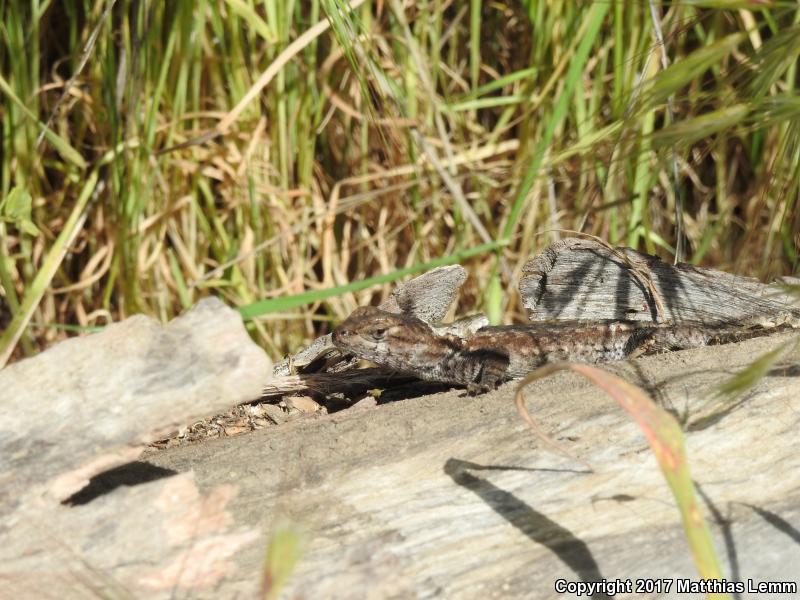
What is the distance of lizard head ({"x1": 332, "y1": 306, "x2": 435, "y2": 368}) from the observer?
368 centimetres

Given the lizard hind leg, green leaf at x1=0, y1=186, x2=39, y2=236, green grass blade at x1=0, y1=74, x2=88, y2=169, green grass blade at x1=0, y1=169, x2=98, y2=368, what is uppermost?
green grass blade at x1=0, y1=74, x2=88, y2=169

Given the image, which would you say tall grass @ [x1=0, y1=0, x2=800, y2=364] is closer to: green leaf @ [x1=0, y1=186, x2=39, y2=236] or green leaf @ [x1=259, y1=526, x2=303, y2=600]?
green leaf @ [x1=0, y1=186, x2=39, y2=236]

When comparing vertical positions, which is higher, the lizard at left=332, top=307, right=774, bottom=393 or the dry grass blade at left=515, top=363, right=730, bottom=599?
the dry grass blade at left=515, top=363, right=730, bottom=599

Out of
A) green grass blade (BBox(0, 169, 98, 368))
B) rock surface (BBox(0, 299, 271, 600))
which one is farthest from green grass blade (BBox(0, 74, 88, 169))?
rock surface (BBox(0, 299, 271, 600))

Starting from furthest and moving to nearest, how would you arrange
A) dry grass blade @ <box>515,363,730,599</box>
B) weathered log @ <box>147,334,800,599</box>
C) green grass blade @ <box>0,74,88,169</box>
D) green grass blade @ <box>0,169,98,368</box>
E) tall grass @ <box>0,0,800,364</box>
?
tall grass @ <box>0,0,800,364</box> → green grass blade @ <box>0,74,88,169</box> → green grass blade @ <box>0,169,98,368</box> → weathered log @ <box>147,334,800,599</box> → dry grass blade @ <box>515,363,730,599</box>

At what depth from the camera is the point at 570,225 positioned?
517cm

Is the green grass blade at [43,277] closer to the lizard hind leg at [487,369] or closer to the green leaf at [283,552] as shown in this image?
the lizard hind leg at [487,369]

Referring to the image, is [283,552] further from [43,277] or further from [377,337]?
[43,277]

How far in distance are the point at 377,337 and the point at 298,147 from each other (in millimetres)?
1839

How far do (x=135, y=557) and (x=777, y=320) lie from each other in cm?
265

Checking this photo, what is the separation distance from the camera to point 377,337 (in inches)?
145

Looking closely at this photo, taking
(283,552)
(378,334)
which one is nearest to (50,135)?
(378,334)

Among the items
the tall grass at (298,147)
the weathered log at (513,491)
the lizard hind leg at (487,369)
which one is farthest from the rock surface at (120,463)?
the tall grass at (298,147)

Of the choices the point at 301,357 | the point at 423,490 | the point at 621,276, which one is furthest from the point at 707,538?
the point at 301,357
